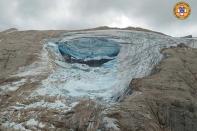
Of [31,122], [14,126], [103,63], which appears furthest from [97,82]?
[14,126]

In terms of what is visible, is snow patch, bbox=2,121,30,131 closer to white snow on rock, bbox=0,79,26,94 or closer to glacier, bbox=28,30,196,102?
glacier, bbox=28,30,196,102

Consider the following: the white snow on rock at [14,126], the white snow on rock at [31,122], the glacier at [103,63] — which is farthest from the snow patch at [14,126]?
the glacier at [103,63]

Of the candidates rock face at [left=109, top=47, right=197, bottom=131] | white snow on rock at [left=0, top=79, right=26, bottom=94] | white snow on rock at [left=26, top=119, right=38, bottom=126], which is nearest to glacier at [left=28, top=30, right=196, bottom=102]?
white snow on rock at [left=0, top=79, right=26, bottom=94]

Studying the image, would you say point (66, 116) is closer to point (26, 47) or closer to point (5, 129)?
point (5, 129)

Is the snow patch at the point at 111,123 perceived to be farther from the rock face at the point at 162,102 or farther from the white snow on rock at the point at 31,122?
the white snow on rock at the point at 31,122

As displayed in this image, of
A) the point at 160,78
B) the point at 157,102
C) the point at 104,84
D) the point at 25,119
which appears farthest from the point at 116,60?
the point at 25,119

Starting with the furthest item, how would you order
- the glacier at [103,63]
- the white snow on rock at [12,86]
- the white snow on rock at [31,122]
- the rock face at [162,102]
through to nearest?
the glacier at [103,63] → the white snow on rock at [12,86] → the white snow on rock at [31,122] → the rock face at [162,102]

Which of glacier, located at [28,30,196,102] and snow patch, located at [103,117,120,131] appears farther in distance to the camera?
glacier, located at [28,30,196,102]

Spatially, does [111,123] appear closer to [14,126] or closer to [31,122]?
[31,122]
